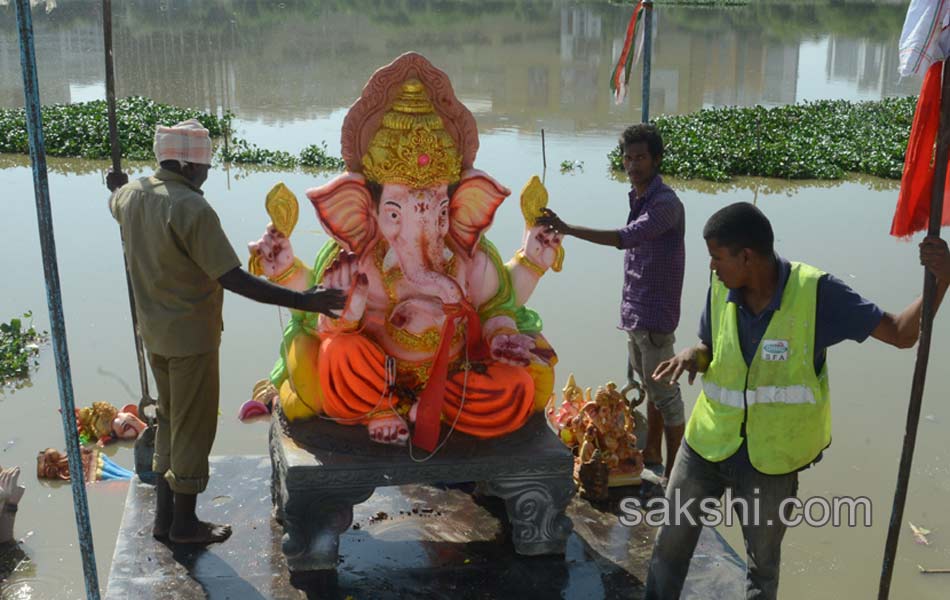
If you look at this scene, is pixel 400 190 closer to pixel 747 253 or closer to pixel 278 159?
pixel 747 253

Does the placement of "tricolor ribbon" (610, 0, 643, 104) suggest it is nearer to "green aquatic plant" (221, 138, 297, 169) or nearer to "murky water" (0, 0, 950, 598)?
"murky water" (0, 0, 950, 598)

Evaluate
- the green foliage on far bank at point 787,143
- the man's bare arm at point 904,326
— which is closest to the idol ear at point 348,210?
the man's bare arm at point 904,326

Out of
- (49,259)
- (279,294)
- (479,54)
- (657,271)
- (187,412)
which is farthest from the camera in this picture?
(479,54)

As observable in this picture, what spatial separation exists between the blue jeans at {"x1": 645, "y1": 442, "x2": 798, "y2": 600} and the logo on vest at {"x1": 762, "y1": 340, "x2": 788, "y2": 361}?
1.05 ft

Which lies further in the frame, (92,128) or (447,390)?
(92,128)

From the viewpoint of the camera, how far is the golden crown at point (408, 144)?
13.3 feet

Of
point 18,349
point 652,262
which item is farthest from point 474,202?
point 18,349

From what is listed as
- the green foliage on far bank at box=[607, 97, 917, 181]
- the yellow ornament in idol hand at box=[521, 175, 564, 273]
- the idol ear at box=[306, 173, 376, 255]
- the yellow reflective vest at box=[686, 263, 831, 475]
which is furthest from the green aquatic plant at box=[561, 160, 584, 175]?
the yellow reflective vest at box=[686, 263, 831, 475]

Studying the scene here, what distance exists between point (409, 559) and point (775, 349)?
6.00 ft

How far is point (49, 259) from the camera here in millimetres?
2998

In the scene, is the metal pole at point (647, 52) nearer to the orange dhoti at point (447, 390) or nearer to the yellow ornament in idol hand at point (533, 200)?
the yellow ornament in idol hand at point (533, 200)

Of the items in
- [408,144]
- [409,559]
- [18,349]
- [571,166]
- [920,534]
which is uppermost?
[408,144]

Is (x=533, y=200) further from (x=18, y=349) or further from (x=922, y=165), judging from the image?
(x=18, y=349)

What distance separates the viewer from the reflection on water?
2083 cm
